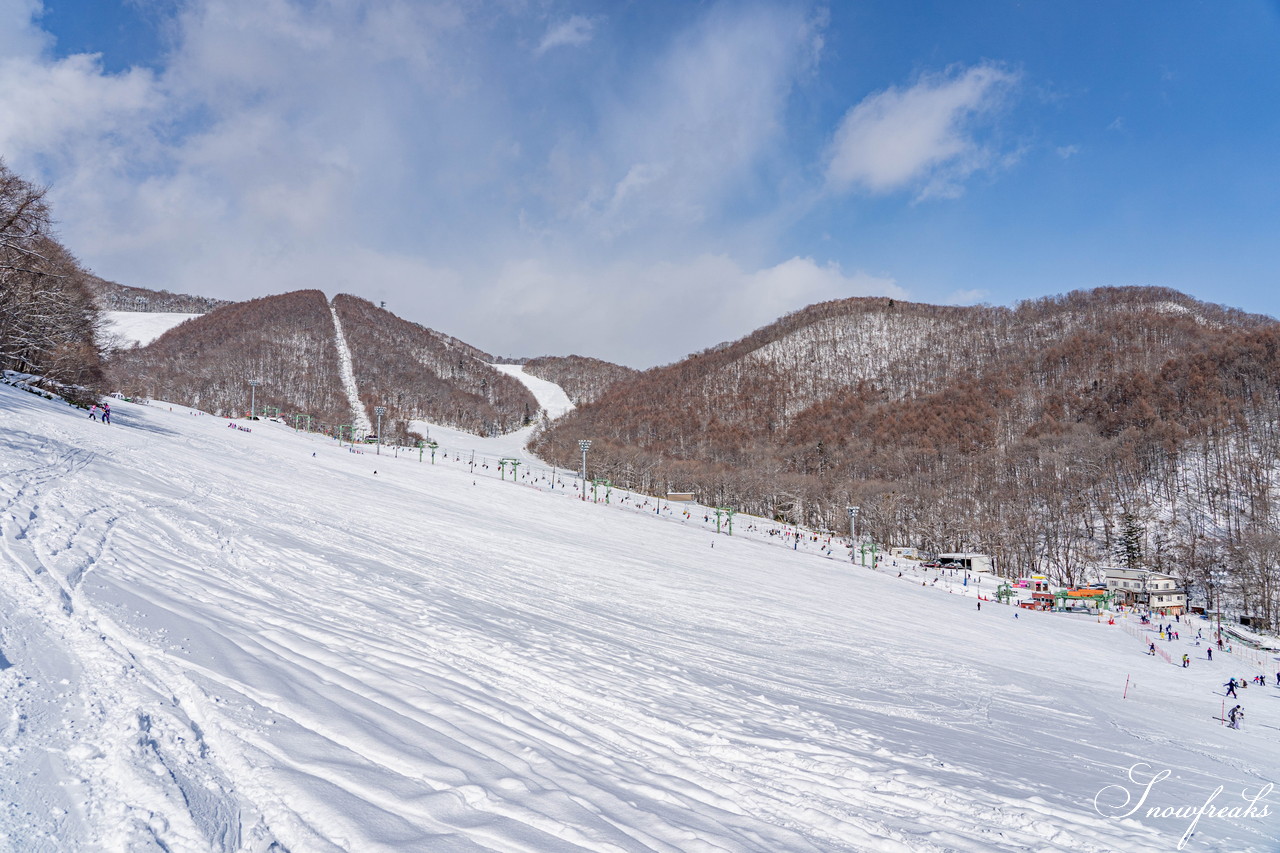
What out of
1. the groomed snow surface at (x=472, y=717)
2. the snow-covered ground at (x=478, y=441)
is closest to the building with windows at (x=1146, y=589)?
the groomed snow surface at (x=472, y=717)

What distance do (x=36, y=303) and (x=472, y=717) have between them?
35.4 m

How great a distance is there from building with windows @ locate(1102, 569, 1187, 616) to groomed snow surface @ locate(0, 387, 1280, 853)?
2178 inches

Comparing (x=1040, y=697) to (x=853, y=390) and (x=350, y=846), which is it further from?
(x=853, y=390)

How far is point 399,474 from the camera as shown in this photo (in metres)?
40.6

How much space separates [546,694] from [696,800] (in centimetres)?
246

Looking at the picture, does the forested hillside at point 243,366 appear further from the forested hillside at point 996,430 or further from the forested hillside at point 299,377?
the forested hillside at point 996,430

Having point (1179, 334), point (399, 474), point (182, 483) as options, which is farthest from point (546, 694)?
point (1179, 334)

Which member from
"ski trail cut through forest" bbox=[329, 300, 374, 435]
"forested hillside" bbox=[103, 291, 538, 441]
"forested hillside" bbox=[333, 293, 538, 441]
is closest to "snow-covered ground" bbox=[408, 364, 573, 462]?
"forested hillside" bbox=[333, 293, 538, 441]

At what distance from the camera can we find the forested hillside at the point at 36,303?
77.7 feet

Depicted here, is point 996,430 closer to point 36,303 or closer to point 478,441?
point 478,441

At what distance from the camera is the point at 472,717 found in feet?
18.0

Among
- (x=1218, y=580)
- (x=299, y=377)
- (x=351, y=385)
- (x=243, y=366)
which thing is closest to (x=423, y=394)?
(x=351, y=385)

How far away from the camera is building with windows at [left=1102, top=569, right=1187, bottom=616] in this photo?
58.8m

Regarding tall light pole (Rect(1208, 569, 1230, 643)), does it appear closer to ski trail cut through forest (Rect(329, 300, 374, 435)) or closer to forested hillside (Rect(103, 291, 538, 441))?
forested hillside (Rect(103, 291, 538, 441))
